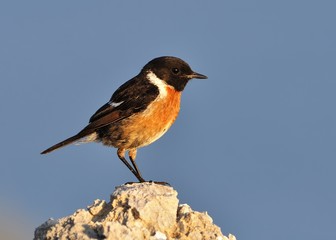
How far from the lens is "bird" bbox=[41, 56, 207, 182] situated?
1023 cm

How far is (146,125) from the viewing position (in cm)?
1018

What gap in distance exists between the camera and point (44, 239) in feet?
22.3

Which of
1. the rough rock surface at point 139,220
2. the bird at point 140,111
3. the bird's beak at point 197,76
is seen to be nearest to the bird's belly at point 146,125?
the bird at point 140,111

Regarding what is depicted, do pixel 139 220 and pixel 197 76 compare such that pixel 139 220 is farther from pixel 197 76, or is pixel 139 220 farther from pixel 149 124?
pixel 197 76

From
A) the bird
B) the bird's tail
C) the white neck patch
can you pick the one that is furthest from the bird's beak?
the bird's tail

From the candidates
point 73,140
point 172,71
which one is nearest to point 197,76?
point 172,71

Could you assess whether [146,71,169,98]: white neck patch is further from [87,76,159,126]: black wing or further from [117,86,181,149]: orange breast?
[117,86,181,149]: orange breast

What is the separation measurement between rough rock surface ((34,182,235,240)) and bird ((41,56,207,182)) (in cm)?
298

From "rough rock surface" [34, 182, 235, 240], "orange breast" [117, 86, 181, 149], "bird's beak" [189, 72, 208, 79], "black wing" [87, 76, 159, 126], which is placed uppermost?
"black wing" [87, 76, 159, 126]

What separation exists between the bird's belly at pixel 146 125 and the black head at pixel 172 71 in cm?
38

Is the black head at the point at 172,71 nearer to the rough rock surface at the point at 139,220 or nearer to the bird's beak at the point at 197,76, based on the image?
the bird's beak at the point at 197,76

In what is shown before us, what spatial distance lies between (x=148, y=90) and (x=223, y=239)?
3881mm

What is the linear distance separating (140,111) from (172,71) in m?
0.88

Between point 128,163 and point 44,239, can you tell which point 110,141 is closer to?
point 128,163
